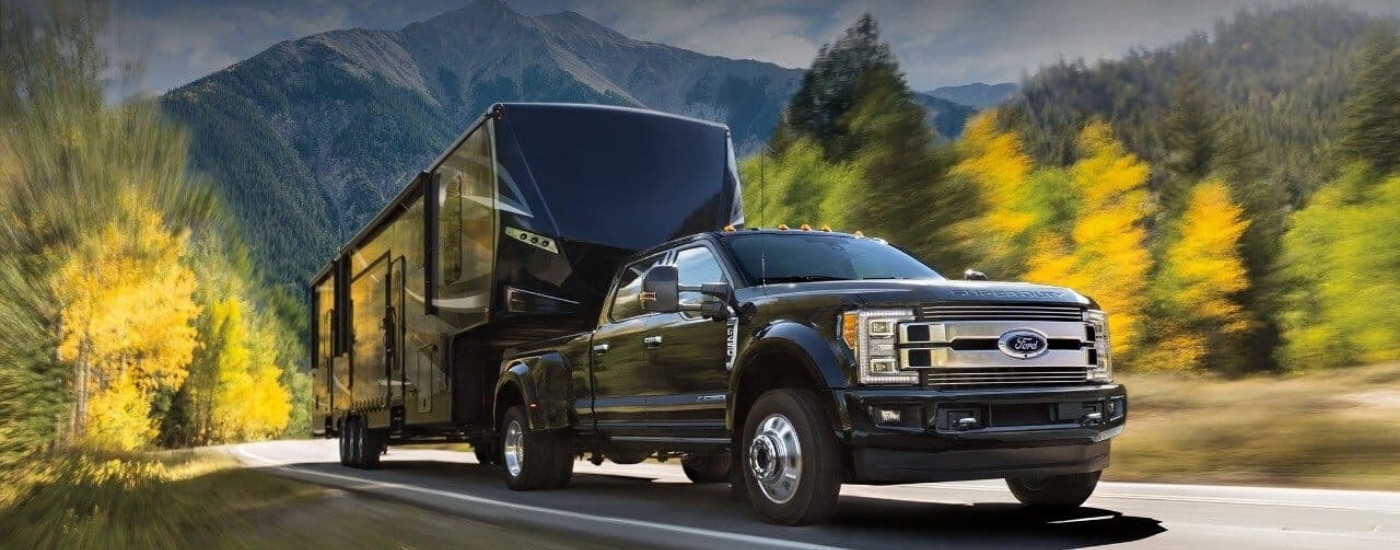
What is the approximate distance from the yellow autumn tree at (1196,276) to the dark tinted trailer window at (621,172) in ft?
142

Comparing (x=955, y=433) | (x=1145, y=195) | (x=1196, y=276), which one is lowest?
(x=955, y=433)

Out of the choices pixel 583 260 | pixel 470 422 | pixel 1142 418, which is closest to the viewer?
pixel 583 260

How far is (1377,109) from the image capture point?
67.8 m

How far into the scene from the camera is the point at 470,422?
14.2 m

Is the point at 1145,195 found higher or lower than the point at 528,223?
higher

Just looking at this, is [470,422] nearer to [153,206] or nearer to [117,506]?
[117,506]

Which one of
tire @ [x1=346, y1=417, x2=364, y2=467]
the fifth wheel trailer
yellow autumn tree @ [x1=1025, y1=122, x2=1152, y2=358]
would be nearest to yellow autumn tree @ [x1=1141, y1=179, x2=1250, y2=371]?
yellow autumn tree @ [x1=1025, y1=122, x2=1152, y2=358]

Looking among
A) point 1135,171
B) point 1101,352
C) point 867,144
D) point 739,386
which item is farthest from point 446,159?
point 1135,171

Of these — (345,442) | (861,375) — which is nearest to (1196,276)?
(345,442)

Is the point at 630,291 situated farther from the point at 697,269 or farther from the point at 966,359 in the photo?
the point at 966,359

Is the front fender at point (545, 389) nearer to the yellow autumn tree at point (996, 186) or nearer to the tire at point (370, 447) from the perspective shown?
the tire at point (370, 447)

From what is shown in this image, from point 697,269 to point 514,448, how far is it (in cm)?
374

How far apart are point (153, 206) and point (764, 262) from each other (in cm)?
2370

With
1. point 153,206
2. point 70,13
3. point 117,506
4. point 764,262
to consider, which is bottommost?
point 117,506
